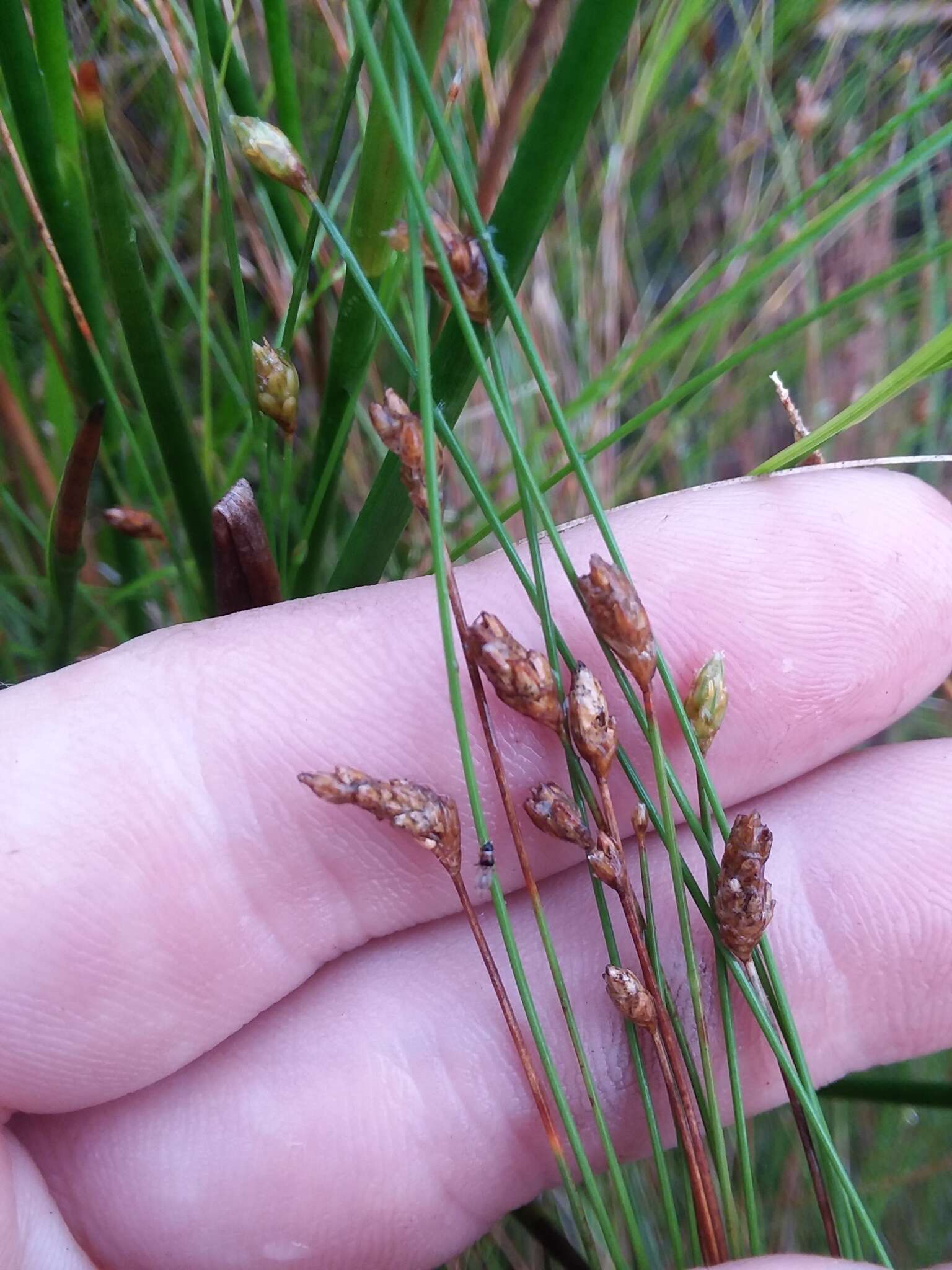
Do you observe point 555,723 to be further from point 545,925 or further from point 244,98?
point 244,98

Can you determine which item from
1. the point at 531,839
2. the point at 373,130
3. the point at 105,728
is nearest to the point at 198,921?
the point at 105,728

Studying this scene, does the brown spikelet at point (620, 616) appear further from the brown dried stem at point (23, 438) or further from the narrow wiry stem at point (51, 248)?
the brown dried stem at point (23, 438)

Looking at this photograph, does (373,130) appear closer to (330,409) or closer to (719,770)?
(330,409)

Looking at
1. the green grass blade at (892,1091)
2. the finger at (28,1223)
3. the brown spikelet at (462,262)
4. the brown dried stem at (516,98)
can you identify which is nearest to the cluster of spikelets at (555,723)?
the brown spikelet at (462,262)

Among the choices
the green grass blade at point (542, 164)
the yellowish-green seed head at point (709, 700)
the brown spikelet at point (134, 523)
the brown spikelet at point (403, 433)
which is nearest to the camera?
Result: the green grass blade at point (542, 164)

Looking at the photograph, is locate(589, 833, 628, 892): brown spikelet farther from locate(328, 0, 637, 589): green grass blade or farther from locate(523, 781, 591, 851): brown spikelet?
locate(328, 0, 637, 589): green grass blade

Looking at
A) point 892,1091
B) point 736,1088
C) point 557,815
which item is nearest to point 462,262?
point 557,815

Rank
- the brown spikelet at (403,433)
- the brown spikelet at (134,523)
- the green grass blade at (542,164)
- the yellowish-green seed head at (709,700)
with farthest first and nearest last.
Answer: the brown spikelet at (134,523)
the yellowish-green seed head at (709,700)
the brown spikelet at (403,433)
the green grass blade at (542,164)
